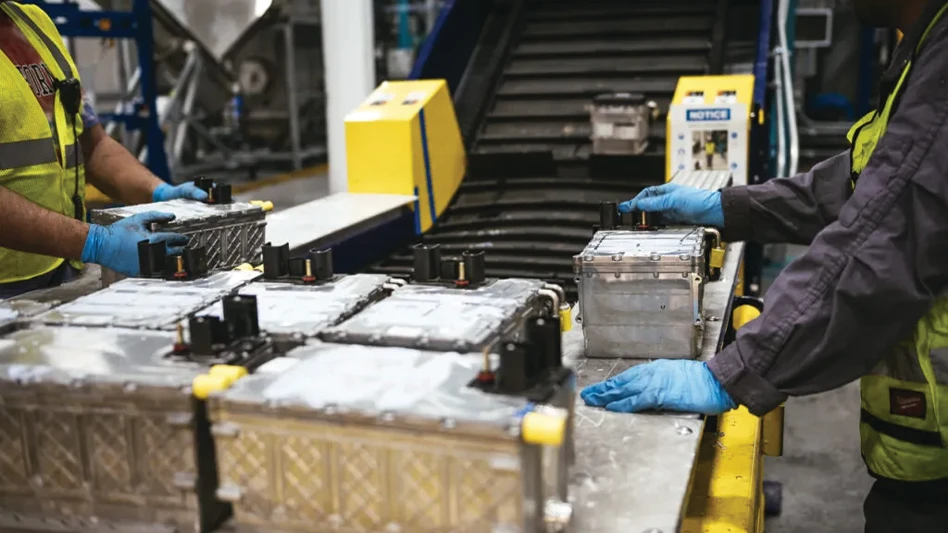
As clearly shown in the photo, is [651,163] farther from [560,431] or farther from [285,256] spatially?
[560,431]

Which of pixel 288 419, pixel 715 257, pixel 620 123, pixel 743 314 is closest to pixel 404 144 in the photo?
pixel 620 123

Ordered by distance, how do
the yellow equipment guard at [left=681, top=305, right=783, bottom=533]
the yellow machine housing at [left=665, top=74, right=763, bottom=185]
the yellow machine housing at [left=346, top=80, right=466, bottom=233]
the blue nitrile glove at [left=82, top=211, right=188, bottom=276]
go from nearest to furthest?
the yellow equipment guard at [left=681, top=305, right=783, bottom=533] < the blue nitrile glove at [left=82, top=211, right=188, bottom=276] < the yellow machine housing at [left=665, top=74, right=763, bottom=185] < the yellow machine housing at [left=346, top=80, right=466, bottom=233]

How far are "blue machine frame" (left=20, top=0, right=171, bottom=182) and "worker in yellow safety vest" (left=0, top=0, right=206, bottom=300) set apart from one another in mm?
3396

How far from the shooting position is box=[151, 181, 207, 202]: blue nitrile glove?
232 cm

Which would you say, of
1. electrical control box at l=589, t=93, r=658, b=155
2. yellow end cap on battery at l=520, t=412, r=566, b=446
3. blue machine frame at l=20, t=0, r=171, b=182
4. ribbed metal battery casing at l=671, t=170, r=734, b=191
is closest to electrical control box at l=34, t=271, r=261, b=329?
yellow end cap on battery at l=520, t=412, r=566, b=446

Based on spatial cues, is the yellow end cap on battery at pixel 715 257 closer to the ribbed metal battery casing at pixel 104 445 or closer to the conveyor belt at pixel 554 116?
the ribbed metal battery casing at pixel 104 445

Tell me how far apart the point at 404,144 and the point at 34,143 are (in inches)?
80.3

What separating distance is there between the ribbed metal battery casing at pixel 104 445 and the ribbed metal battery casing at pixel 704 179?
68.0 inches

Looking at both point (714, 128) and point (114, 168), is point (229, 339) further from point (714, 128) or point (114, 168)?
point (714, 128)

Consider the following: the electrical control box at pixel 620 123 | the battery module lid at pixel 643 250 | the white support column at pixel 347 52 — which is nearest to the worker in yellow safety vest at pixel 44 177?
the battery module lid at pixel 643 250

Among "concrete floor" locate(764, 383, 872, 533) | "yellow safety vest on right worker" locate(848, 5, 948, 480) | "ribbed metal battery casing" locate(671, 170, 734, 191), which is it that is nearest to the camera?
"yellow safety vest on right worker" locate(848, 5, 948, 480)

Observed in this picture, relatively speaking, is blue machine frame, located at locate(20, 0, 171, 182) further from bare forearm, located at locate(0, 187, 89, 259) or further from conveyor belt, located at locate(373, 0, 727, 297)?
bare forearm, located at locate(0, 187, 89, 259)

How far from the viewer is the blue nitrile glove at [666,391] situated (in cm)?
159

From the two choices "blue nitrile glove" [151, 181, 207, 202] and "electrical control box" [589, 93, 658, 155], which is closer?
"blue nitrile glove" [151, 181, 207, 202]
